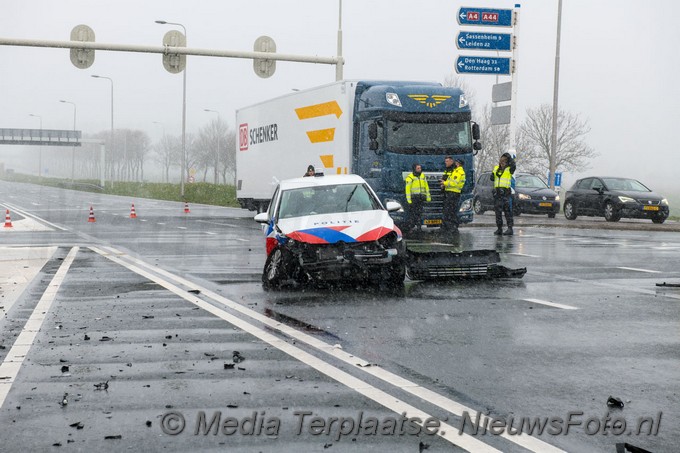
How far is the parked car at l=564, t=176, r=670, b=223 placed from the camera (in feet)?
101

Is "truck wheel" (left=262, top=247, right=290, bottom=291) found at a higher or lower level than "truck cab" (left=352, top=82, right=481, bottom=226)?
lower

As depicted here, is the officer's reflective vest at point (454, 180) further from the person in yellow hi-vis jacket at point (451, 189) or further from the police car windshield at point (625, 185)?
the police car windshield at point (625, 185)

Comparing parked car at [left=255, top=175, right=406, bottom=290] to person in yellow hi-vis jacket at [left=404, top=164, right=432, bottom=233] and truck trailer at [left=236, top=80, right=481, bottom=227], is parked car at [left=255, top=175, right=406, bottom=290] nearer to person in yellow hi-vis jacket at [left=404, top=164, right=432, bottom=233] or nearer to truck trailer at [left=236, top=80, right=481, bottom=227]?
person in yellow hi-vis jacket at [left=404, top=164, right=432, bottom=233]

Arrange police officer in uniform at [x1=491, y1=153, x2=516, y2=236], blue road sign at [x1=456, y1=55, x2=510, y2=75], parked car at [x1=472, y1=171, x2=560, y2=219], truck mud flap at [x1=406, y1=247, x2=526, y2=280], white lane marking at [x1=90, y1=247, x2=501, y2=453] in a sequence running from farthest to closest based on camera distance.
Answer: parked car at [x1=472, y1=171, x2=560, y2=219] < blue road sign at [x1=456, y1=55, x2=510, y2=75] < police officer in uniform at [x1=491, y1=153, x2=516, y2=236] < truck mud flap at [x1=406, y1=247, x2=526, y2=280] < white lane marking at [x1=90, y1=247, x2=501, y2=453]

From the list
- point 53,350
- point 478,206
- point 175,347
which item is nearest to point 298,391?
point 175,347

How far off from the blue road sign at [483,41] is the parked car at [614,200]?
5544 mm

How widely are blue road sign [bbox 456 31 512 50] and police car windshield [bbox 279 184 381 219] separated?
19.1 m

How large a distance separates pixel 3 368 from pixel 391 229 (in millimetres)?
6166

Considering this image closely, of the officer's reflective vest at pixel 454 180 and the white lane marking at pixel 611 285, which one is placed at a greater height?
the officer's reflective vest at pixel 454 180

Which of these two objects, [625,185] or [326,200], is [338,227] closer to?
[326,200]

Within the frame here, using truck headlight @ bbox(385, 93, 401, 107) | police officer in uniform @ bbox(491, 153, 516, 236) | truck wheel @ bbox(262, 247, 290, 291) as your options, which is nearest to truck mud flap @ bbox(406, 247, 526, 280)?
truck wheel @ bbox(262, 247, 290, 291)

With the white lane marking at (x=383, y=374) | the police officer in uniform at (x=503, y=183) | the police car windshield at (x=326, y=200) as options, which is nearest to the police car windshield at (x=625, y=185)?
the police officer in uniform at (x=503, y=183)

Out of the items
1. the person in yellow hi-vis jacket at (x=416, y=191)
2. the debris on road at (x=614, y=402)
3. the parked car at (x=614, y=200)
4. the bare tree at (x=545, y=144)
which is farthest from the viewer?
the bare tree at (x=545, y=144)

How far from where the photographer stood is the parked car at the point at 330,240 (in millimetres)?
11680
